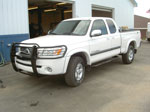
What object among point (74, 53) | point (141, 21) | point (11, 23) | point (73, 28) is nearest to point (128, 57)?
point (73, 28)

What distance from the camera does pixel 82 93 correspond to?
14.9 feet

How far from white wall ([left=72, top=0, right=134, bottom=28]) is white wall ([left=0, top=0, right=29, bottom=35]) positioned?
12.8 ft

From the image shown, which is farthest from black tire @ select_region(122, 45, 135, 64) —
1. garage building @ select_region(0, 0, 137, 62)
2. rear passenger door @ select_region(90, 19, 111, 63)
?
garage building @ select_region(0, 0, 137, 62)

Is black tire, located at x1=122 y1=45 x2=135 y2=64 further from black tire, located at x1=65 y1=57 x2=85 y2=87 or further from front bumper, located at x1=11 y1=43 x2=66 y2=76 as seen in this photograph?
front bumper, located at x1=11 y1=43 x2=66 y2=76

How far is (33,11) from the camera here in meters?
21.9

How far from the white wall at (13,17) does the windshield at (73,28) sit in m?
2.96

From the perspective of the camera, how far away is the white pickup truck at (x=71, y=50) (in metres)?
4.44

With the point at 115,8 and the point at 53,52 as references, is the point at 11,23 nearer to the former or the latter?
the point at 53,52

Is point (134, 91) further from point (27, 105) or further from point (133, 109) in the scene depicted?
point (27, 105)

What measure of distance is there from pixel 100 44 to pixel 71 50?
1509 mm

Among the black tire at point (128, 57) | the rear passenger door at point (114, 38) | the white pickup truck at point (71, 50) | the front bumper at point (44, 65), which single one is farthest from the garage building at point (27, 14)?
the black tire at point (128, 57)

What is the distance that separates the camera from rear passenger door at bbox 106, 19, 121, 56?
6535 millimetres

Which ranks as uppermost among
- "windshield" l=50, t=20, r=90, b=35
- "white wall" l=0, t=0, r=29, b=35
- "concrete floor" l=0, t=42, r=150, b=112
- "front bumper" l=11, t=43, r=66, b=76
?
"white wall" l=0, t=0, r=29, b=35

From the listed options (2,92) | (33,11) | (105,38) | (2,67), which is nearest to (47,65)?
(2,92)
